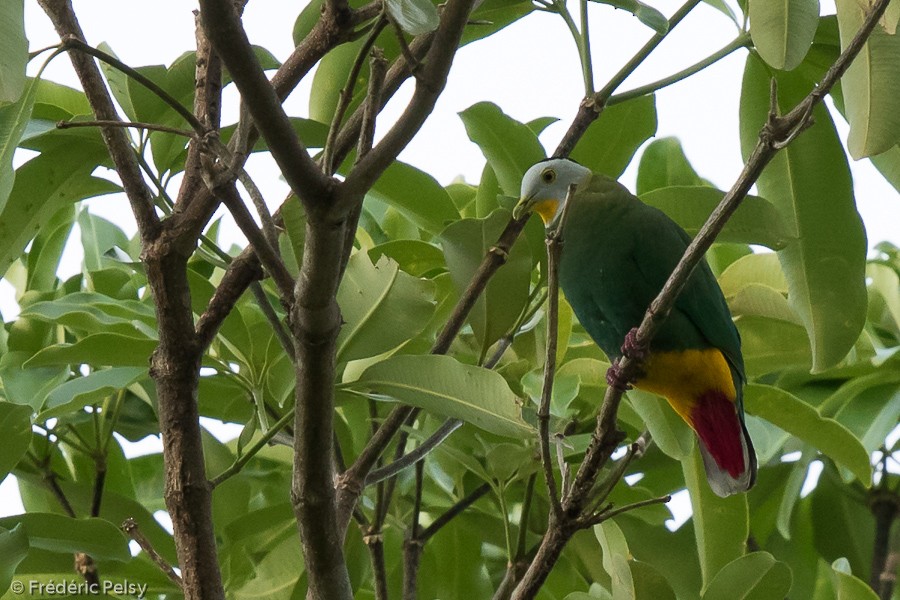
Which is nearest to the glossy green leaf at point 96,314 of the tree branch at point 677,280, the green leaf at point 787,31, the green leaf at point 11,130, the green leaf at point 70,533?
the green leaf at point 70,533

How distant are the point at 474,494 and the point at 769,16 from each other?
2.83ft

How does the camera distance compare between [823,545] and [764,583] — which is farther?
[823,545]

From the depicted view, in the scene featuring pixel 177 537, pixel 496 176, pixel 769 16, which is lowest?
pixel 177 537

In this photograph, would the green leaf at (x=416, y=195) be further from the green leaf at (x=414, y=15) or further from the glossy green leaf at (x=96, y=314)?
the green leaf at (x=414, y=15)

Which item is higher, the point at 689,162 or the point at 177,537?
the point at 689,162

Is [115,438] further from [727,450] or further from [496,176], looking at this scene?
[727,450]

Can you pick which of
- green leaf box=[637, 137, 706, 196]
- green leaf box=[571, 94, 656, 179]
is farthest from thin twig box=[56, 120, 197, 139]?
green leaf box=[637, 137, 706, 196]

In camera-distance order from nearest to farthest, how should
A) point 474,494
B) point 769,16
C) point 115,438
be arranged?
1. point 769,16
2. point 474,494
3. point 115,438

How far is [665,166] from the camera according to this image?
2223 mm

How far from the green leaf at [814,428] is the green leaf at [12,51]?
1.22 meters

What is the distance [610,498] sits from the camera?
6.12 ft

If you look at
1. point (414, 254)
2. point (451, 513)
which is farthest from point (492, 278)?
point (451, 513)

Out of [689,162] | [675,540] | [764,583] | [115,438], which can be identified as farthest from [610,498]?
[115,438]

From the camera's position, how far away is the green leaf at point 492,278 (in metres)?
1.58
